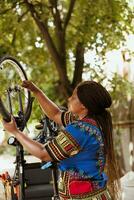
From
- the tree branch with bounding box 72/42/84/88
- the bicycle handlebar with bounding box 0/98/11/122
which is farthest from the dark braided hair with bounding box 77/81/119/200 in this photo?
the tree branch with bounding box 72/42/84/88

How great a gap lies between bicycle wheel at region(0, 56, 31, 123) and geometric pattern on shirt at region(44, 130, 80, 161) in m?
0.34

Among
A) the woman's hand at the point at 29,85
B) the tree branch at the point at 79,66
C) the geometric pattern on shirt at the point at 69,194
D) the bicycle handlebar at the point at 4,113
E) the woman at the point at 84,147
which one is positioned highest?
the tree branch at the point at 79,66

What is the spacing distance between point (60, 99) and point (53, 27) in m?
0.96

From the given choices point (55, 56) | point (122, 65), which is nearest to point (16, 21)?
point (55, 56)

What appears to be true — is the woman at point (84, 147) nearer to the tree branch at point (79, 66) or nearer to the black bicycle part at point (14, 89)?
the black bicycle part at point (14, 89)

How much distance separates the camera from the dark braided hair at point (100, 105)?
2221 mm

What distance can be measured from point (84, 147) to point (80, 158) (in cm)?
6

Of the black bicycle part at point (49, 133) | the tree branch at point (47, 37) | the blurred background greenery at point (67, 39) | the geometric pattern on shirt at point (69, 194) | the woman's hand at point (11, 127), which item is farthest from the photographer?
the tree branch at point (47, 37)

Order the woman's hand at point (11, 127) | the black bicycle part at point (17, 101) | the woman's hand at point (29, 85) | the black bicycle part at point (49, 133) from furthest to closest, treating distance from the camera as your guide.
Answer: the black bicycle part at point (49, 133), the woman's hand at point (29, 85), the black bicycle part at point (17, 101), the woman's hand at point (11, 127)

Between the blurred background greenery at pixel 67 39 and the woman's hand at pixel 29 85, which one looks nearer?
the woman's hand at pixel 29 85

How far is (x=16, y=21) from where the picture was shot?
614 cm

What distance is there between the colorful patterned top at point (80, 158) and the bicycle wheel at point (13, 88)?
14.4 inches

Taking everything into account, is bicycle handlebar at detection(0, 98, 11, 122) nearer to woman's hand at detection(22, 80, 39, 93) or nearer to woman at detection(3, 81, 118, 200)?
woman at detection(3, 81, 118, 200)

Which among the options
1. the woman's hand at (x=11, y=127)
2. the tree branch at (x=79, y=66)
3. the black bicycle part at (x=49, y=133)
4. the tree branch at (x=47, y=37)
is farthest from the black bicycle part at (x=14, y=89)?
the tree branch at (x=79, y=66)
